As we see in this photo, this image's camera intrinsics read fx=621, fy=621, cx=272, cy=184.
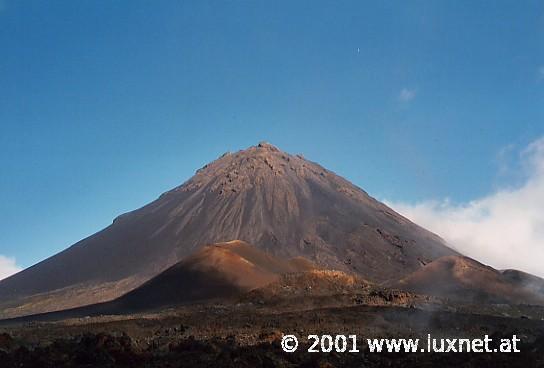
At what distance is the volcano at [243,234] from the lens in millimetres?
97938

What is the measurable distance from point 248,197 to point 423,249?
1434 inches

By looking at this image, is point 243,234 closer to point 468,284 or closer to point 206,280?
point 468,284

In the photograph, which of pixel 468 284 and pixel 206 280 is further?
pixel 468 284

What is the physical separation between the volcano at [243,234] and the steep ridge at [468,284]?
66.1ft

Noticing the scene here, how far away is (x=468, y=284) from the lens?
209 feet

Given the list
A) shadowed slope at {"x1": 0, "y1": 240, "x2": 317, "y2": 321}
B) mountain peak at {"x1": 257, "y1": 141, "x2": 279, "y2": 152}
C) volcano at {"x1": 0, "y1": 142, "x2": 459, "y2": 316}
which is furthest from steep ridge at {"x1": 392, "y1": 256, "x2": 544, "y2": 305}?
mountain peak at {"x1": 257, "y1": 141, "x2": 279, "y2": 152}

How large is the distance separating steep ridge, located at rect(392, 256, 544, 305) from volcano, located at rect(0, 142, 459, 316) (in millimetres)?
20135

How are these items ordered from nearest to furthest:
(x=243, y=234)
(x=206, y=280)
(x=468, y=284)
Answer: (x=206, y=280) → (x=468, y=284) → (x=243, y=234)

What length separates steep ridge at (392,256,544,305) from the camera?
60.2 metres

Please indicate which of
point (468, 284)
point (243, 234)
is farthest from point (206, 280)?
point (243, 234)

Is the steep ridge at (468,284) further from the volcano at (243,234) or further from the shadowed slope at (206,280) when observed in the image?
the volcano at (243,234)

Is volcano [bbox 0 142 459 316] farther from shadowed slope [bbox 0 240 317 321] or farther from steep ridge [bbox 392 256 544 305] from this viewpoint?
shadowed slope [bbox 0 240 317 321]

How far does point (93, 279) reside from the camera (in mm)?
102438

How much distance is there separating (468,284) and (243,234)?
53464 mm
